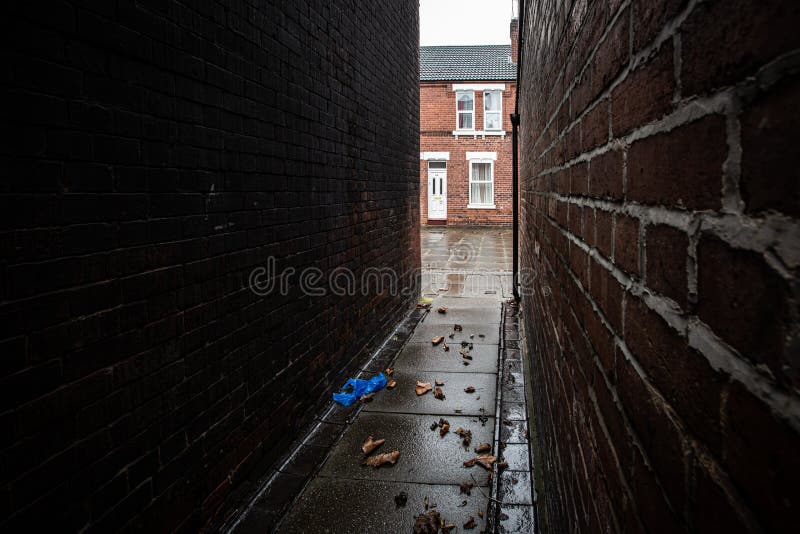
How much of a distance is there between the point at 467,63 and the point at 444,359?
21677mm

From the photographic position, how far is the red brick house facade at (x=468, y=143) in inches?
914

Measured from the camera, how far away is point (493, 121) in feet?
76.6

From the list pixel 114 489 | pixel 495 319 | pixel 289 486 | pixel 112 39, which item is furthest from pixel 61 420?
pixel 495 319

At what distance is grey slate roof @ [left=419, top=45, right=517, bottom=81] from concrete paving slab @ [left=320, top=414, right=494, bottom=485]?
2094 centimetres

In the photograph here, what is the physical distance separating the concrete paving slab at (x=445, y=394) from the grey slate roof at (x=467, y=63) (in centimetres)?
1989

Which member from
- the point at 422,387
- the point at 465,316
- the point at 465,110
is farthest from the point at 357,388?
the point at 465,110

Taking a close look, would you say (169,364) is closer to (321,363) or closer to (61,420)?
(61,420)

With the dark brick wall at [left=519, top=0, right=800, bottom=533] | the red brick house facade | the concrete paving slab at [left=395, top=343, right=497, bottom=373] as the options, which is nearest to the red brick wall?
the red brick house facade

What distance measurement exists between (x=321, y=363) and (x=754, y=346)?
4350 millimetres

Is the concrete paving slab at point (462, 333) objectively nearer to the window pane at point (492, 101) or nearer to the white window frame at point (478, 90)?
the white window frame at point (478, 90)

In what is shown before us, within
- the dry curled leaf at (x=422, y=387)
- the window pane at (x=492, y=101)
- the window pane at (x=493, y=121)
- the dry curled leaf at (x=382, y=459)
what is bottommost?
the dry curled leaf at (x=382, y=459)

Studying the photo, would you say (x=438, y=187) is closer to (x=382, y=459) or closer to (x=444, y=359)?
(x=444, y=359)

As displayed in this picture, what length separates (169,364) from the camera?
2580mm

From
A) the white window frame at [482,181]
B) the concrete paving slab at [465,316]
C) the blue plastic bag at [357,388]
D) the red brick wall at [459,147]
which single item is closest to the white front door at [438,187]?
the red brick wall at [459,147]
